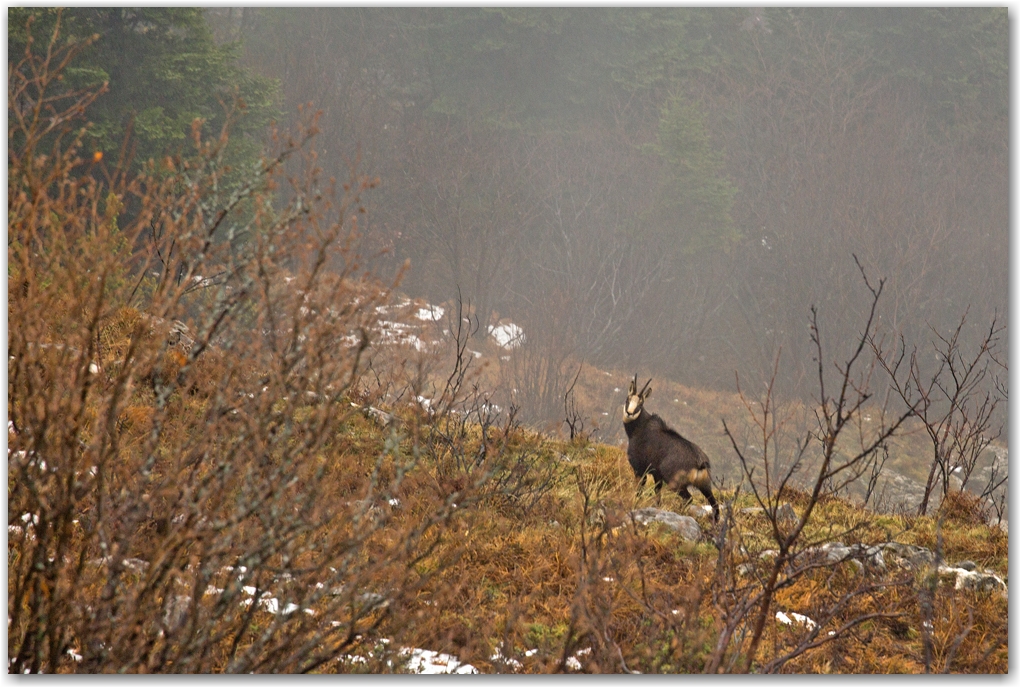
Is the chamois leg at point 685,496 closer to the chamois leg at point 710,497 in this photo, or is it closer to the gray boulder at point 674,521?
the chamois leg at point 710,497

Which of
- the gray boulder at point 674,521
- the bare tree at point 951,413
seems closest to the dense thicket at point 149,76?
the gray boulder at point 674,521

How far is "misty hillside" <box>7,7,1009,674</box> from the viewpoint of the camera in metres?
2.39

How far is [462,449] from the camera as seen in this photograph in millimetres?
6090

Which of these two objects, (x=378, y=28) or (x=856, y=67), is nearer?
(x=378, y=28)

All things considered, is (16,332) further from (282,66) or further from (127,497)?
(282,66)

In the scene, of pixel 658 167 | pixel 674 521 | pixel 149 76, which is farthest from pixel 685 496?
pixel 658 167

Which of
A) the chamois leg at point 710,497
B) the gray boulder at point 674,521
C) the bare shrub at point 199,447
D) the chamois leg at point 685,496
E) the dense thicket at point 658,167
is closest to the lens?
the bare shrub at point 199,447

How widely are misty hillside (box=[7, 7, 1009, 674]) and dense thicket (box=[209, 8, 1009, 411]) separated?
0.46ft

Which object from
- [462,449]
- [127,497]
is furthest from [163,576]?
[462,449]

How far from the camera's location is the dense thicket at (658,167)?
75.1 feet

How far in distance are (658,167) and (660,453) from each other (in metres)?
22.1

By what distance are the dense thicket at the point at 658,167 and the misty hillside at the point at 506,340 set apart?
14 centimetres

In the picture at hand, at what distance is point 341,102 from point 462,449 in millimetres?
21298

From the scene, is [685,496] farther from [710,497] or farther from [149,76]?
[149,76]
